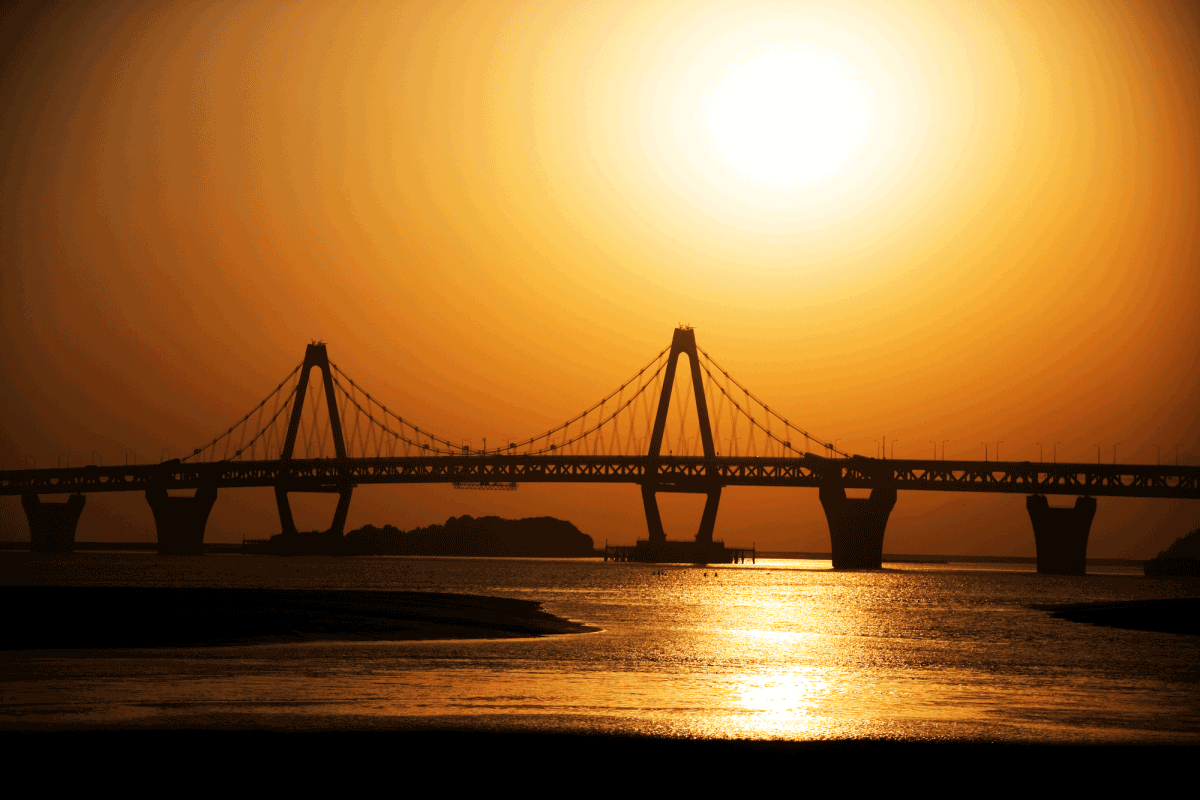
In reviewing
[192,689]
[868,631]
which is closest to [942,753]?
[192,689]

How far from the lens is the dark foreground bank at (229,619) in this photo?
32.2m

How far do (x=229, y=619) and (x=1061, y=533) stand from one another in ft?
350

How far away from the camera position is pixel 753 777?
16.1 meters

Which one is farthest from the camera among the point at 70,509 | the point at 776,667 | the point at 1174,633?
the point at 70,509

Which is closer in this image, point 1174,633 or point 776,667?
point 776,667

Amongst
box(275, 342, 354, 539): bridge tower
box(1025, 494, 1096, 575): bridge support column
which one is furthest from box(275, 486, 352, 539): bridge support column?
box(1025, 494, 1096, 575): bridge support column

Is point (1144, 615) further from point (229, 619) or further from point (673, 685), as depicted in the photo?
point (229, 619)

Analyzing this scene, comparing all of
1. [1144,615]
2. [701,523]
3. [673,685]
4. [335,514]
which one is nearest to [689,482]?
[701,523]

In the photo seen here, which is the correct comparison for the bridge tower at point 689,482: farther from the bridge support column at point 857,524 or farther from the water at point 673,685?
the water at point 673,685

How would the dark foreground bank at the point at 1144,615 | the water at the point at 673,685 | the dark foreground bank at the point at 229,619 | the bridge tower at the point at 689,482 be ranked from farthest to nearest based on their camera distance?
1. the bridge tower at the point at 689,482
2. the dark foreground bank at the point at 1144,615
3. the dark foreground bank at the point at 229,619
4. the water at the point at 673,685

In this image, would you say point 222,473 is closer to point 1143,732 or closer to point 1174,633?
point 1174,633

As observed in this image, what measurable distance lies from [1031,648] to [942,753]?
2248 cm

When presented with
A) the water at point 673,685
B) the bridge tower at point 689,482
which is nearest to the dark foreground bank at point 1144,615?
the water at point 673,685

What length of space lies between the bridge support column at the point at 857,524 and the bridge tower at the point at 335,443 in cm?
4682
